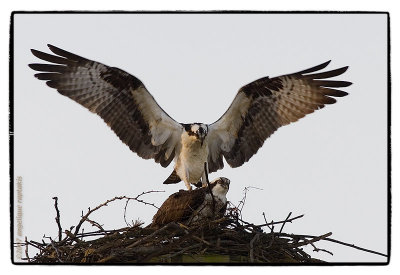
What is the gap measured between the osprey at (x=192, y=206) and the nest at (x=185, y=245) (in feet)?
0.54

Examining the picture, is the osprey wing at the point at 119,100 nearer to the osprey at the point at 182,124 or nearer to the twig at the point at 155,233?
the osprey at the point at 182,124

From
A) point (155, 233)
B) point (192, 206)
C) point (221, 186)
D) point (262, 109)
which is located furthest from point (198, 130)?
point (155, 233)

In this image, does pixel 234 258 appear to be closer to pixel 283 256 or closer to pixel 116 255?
pixel 283 256

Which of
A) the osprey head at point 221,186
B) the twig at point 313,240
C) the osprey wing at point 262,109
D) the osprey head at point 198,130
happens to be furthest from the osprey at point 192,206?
the osprey wing at point 262,109

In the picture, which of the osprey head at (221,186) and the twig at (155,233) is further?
the osprey head at (221,186)

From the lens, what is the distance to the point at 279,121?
6.18 metres

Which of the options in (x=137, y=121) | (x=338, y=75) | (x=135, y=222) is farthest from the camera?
(x=137, y=121)

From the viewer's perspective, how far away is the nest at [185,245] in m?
4.57

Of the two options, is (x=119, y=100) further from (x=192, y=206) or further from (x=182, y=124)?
(x=192, y=206)

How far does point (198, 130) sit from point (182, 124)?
0.30 metres

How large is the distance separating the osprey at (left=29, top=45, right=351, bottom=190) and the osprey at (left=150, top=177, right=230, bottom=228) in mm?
957

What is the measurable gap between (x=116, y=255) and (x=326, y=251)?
128 cm

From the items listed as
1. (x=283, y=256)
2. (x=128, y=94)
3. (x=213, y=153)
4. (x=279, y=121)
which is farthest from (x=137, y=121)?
(x=283, y=256)

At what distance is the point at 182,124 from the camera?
20.6 feet
